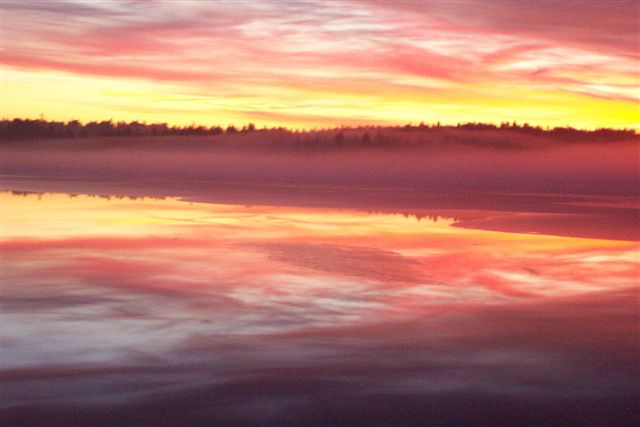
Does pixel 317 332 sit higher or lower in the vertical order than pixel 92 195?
higher

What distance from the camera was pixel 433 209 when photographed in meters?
18.3

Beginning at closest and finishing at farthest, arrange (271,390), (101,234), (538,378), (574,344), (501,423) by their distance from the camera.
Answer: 1. (501,423)
2. (271,390)
3. (538,378)
4. (574,344)
5. (101,234)

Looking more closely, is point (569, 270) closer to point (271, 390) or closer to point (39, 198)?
point (271, 390)

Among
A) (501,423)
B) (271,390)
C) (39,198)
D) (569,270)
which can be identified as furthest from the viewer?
(39,198)

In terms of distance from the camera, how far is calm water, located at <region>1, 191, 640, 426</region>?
459cm

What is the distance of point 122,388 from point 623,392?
2.59 meters

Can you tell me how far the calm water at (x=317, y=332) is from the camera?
4590mm

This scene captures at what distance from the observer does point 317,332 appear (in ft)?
20.3

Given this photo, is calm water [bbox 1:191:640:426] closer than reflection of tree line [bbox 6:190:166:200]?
Yes

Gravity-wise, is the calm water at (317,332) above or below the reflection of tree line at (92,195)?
above

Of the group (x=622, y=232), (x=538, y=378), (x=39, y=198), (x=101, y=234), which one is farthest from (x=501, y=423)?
(x=39, y=198)

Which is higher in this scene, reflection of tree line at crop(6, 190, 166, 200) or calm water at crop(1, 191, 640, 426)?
calm water at crop(1, 191, 640, 426)

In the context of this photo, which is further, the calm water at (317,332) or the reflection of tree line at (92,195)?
the reflection of tree line at (92,195)

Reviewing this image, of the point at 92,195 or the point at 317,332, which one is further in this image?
the point at 92,195
